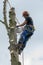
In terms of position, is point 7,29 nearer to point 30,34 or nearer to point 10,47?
point 10,47

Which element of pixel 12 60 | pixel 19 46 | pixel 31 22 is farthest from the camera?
pixel 31 22

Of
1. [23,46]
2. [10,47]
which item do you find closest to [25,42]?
[23,46]

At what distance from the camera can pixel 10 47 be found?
47.6 feet

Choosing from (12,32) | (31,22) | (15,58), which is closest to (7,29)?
(12,32)

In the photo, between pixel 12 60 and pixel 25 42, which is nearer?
pixel 12 60

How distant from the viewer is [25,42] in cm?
1605

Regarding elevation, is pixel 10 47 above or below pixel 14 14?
below

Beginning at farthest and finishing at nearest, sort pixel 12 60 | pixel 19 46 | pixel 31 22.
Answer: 1. pixel 31 22
2. pixel 19 46
3. pixel 12 60

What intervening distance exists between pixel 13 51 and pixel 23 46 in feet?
5.10

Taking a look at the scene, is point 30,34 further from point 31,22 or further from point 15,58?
point 15,58

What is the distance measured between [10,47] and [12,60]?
841 mm

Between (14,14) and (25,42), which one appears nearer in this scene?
(14,14)

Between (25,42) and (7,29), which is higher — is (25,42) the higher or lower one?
the lower one

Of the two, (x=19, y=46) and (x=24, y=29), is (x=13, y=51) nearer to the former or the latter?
(x=19, y=46)
